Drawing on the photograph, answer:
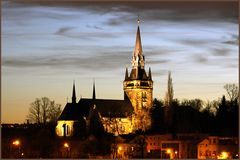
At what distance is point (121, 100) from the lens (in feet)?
115

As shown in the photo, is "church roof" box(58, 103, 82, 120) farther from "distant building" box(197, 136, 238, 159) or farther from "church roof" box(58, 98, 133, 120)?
"distant building" box(197, 136, 238, 159)

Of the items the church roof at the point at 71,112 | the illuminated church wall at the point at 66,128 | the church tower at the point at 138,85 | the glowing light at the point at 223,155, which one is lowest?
the glowing light at the point at 223,155

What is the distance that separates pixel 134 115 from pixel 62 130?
6160 mm

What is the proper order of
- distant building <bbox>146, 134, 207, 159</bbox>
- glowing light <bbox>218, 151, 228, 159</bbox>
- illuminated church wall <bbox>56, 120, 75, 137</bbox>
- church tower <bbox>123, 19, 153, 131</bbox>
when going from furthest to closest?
church tower <bbox>123, 19, 153, 131</bbox> < illuminated church wall <bbox>56, 120, 75, 137</bbox> < distant building <bbox>146, 134, 207, 159</bbox> < glowing light <bbox>218, 151, 228, 159</bbox>

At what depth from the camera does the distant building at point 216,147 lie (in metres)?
17.8

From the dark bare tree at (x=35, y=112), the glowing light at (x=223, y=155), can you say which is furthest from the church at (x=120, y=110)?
the glowing light at (x=223, y=155)

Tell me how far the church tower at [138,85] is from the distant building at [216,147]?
41.9 feet

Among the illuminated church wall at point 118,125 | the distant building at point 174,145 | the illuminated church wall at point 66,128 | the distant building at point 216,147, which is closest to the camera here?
the distant building at point 216,147

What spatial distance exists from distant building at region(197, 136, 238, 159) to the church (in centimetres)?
782

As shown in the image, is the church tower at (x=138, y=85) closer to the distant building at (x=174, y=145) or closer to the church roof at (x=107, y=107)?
the church roof at (x=107, y=107)


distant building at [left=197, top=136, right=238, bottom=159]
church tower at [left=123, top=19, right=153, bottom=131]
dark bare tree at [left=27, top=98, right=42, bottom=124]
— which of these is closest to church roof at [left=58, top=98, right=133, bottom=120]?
church tower at [left=123, top=19, right=153, bottom=131]

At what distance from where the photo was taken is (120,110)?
34031 mm

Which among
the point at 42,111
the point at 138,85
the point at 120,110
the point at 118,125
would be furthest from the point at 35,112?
the point at 138,85

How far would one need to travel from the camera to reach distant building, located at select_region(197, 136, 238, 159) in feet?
58.3
